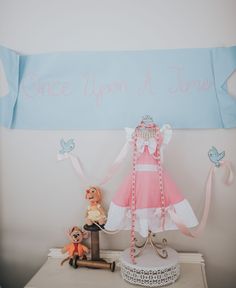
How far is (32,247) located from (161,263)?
0.63 metres

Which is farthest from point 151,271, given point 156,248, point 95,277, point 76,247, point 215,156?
point 215,156

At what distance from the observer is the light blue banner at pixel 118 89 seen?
1165 mm

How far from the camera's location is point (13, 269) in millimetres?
1306

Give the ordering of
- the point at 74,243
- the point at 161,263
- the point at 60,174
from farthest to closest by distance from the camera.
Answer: the point at 60,174 < the point at 74,243 < the point at 161,263

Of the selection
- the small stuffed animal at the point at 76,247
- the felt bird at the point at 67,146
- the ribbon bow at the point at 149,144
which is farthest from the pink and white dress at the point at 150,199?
the felt bird at the point at 67,146

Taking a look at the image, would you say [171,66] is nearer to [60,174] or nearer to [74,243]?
[60,174]

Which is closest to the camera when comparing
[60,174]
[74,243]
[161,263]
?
[161,263]

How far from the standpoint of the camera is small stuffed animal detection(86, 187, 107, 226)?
112cm

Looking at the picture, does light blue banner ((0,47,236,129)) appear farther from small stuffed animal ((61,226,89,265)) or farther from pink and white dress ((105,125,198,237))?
small stuffed animal ((61,226,89,265))

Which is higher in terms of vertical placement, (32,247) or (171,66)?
(171,66)

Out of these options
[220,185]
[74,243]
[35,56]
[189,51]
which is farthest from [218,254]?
[35,56]

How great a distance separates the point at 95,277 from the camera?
104 centimetres

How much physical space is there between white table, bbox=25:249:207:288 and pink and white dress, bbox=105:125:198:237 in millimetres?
184

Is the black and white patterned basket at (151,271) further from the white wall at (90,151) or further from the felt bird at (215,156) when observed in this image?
the felt bird at (215,156)
